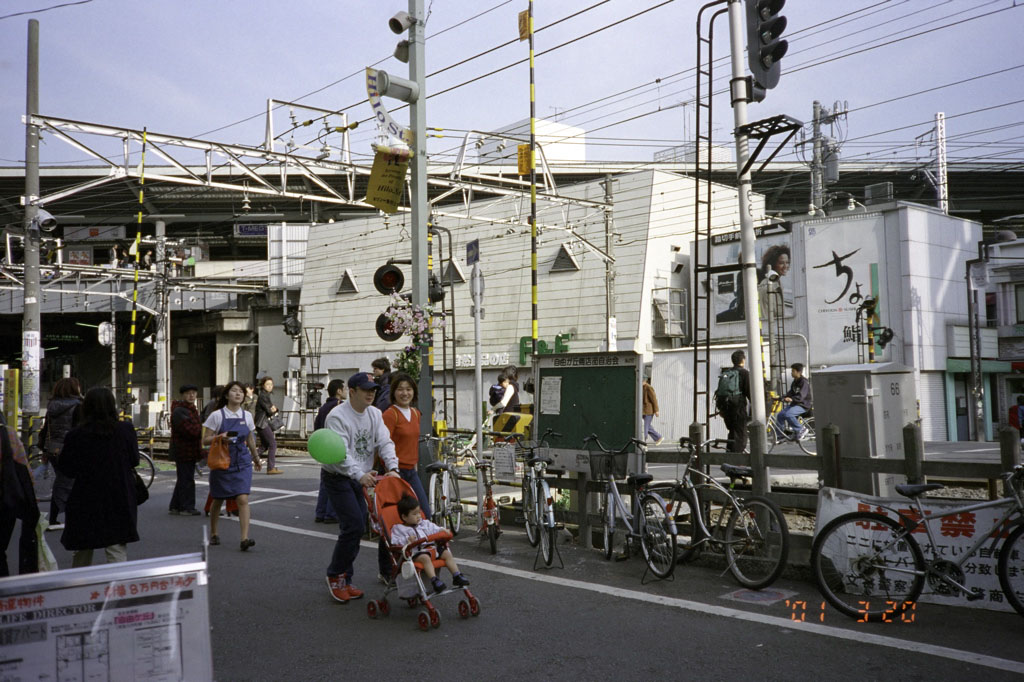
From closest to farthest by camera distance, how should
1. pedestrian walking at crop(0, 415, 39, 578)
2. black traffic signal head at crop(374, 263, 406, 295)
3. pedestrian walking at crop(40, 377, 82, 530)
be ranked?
pedestrian walking at crop(0, 415, 39, 578) < pedestrian walking at crop(40, 377, 82, 530) < black traffic signal head at crop(374, 263, 406, 295)

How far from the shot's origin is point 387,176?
10.4m

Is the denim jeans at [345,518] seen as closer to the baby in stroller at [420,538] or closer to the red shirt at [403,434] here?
the baby in stroller at [420,538]

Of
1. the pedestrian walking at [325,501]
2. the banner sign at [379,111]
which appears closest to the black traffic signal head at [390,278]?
the pedestrian walking at [325,501]

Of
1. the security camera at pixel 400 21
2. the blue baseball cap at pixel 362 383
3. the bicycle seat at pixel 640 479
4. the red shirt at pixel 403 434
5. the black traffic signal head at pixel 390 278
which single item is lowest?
the bicycle seat at pixel 640 479

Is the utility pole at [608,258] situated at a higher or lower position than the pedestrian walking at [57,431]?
higher

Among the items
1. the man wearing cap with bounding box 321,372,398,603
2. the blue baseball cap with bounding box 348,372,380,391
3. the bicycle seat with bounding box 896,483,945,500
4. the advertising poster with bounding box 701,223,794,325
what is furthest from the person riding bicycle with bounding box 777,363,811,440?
the blue baseball cap with bounding box 348,372,380,391

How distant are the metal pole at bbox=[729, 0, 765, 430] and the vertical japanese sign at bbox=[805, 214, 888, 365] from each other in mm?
17658

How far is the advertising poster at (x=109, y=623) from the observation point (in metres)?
3.25

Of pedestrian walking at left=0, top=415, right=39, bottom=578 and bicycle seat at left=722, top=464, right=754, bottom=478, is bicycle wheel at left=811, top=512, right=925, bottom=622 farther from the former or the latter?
pedestrian walking at left=0, top=415, right=39, bottom=578

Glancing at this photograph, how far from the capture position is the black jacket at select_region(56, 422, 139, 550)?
19.4ft

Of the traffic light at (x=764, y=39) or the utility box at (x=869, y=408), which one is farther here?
the traffic light at (x=764, y=39)

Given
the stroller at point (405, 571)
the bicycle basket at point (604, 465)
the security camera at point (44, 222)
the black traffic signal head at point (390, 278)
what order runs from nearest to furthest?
1. the stroller at point (405, 571)
2. the bicycle basket at point (604, 465)
3. the black traffic signal head at point (390, 278)
4. the security camera at point (44, 222)

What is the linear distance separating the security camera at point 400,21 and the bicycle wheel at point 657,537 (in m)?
6.66

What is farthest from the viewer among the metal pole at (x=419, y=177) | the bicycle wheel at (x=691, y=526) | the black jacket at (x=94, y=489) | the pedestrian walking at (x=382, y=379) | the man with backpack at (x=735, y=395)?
the man with backpack at (x=735, y=395)
